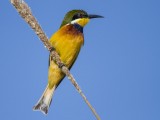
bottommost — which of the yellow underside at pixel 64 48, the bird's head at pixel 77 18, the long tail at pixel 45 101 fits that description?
the long tail at pixel 45 101

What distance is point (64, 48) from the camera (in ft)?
14.2

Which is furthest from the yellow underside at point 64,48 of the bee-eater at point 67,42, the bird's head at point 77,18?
the bird's head at point 77,18

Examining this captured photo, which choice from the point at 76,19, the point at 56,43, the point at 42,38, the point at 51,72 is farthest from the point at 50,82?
the point at 42,38

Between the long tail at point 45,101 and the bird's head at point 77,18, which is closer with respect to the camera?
the long tail at point 45,101

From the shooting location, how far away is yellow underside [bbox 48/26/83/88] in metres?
4.29

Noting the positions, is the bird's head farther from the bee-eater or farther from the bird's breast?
the bird's breast

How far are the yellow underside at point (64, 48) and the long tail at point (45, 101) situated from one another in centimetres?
23

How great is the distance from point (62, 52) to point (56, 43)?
6.2 inches

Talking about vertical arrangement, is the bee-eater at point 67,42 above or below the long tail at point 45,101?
above

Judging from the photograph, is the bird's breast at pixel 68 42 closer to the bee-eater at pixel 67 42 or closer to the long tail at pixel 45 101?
the bee-eater at pixel 67 42

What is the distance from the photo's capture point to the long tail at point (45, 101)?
12.4 feet

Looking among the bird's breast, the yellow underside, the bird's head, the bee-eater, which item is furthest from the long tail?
the bird's head

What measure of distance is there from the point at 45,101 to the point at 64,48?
2.69 feet

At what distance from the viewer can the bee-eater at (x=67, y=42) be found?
430 cm
